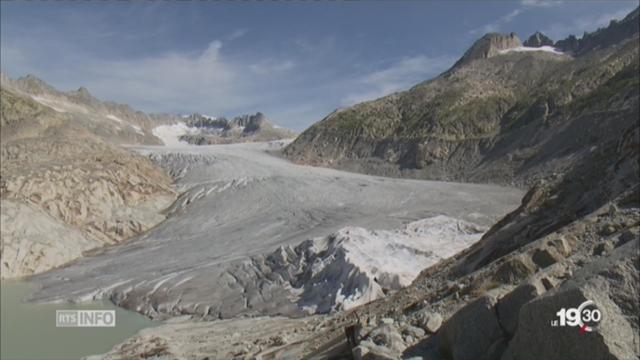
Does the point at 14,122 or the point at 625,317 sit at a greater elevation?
the point at 14,122

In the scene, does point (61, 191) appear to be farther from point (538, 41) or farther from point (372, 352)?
point (538, 41)

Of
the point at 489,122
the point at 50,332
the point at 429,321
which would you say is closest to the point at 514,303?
the point at 429,321

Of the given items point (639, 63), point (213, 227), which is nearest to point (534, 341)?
point (213, 227)

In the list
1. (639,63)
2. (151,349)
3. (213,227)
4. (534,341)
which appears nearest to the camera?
(534,341)

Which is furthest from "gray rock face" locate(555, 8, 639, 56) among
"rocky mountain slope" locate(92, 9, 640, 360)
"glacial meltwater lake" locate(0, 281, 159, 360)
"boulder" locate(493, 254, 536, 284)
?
"boulder" locate(493, 254, 536, 284)

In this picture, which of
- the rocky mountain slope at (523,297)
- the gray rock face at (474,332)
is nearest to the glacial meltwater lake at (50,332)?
the rocky mountain slope at (523,297)

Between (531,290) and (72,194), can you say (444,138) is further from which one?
(531,290)
